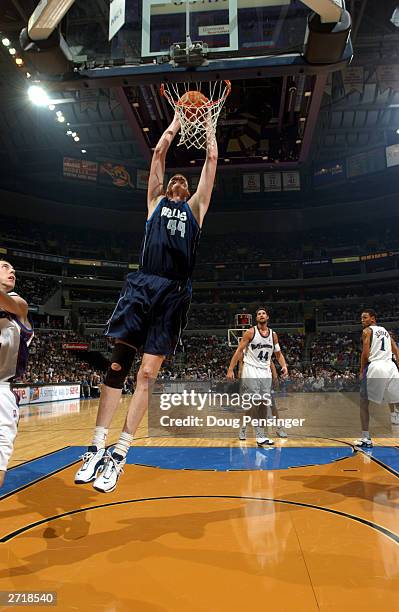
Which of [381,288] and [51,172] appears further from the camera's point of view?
[381,288]

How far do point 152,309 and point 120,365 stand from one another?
0.51 metres

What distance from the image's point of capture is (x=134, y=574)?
2.51 meters

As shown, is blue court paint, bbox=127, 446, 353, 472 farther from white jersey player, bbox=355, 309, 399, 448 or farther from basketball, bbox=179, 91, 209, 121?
basketball, bbox=179, 91, 209, 121

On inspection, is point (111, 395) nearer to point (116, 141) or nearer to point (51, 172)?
point (116, 141)

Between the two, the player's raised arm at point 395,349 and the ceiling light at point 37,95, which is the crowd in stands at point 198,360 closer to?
the ceiling light at point 37,95

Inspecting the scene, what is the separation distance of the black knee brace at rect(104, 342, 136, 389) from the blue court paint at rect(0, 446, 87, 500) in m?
1.93

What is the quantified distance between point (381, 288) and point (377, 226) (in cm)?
605

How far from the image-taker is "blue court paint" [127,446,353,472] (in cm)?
571

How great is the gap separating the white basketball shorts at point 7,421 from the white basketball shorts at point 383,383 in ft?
18.0

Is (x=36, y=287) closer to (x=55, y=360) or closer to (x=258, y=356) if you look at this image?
(x=55, y=360)

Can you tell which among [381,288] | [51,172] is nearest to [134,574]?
[51,172]

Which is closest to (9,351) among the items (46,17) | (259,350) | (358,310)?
(46,17)

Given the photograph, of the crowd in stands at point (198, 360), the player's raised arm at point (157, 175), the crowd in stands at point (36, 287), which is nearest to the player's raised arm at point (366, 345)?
the player's raised arm at point (157, 175)

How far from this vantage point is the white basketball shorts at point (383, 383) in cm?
686
